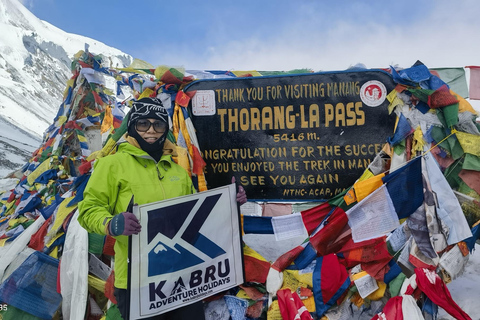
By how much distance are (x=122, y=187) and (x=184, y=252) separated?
625mm

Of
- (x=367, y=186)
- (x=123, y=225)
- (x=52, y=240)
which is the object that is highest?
(x=367, y=186)

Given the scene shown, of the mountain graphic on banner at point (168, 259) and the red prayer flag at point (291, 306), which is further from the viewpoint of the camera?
the red prayer flag at point (291, 306)

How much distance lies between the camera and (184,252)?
2.51m

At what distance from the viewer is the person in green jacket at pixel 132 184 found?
2.11 m

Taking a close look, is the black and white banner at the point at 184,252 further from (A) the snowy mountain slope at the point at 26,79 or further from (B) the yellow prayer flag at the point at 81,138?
(A) the snowy mountain slope at the point at 26,79

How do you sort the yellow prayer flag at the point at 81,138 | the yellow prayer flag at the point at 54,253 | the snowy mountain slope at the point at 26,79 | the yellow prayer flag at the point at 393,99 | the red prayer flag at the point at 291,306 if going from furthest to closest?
the snowy mountain slope at the point at 26,79 < the yellow prayer flag at the point at 81,138 < the yellow prayer flag at the point at 54,253 < the yellow prayer flag at the point at 393,99 < the red prayer flag at the point at 291,306

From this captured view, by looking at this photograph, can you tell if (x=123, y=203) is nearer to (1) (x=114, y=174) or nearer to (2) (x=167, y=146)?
(1) (x=114, y=174)

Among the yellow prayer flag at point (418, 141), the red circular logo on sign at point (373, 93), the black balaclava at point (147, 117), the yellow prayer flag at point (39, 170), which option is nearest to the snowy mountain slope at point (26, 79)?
the yellow prayer flag at point (39, 170)

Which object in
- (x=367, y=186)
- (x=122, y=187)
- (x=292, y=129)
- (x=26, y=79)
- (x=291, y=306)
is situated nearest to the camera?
(x=122, y=187)

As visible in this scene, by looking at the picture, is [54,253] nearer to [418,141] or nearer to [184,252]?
[184,252]

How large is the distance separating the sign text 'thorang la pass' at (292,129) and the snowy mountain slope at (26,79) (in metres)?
16.8

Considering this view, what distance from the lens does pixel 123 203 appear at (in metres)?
2.28

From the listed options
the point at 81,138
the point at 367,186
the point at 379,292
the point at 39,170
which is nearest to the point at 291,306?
the point at 379,292

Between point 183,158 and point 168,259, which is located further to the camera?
point 183,158
